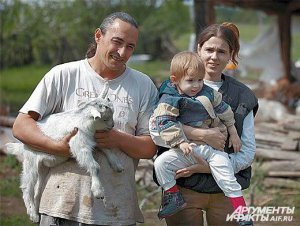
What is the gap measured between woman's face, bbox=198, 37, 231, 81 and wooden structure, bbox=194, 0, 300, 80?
329 inches

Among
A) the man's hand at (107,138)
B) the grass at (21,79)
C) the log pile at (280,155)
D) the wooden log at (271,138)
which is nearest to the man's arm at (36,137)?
the man's hand at (107,138)

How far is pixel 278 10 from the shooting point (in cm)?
1266

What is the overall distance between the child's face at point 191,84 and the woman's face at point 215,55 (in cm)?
15

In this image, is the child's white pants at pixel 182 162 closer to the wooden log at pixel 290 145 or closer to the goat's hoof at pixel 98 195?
the goat's hoof at pixel 98 195

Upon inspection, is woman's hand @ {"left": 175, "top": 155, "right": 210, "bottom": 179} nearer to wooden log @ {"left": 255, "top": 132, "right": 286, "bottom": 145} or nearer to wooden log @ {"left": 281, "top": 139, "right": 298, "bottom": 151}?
wooden log @ {"left": 281, "top": 139, "right": 298, "bottom": 151}

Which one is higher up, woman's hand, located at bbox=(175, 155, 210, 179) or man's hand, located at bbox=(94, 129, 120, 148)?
man's hand, located at bbox=(94, 129, 120, 148)

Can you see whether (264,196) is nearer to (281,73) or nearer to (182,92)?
(182,92)

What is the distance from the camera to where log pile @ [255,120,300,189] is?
764 centimetres

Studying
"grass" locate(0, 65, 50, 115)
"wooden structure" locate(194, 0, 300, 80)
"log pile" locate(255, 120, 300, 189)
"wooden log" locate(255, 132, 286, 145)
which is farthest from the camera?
"grass" locate(0, 65, 50, 115)

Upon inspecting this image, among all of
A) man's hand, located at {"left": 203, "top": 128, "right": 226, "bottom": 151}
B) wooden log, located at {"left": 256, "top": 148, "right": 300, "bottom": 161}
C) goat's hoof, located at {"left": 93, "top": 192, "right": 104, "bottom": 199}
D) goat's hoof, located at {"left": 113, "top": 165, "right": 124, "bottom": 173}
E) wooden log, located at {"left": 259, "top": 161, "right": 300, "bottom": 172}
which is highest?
man's hand, located at {"left": 203, "top": 128, "right": 226, "bottom": 151}

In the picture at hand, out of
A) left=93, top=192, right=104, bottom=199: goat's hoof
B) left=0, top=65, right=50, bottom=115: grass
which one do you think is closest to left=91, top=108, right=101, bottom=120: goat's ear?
left=93, top=192, right=104, bottom=199: goat's hoof

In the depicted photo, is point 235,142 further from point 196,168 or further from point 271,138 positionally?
point 271,138

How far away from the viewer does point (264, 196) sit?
23.5ft

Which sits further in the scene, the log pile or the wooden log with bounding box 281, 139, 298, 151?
the wooden log with bounding box 281, 139, 298, 151
